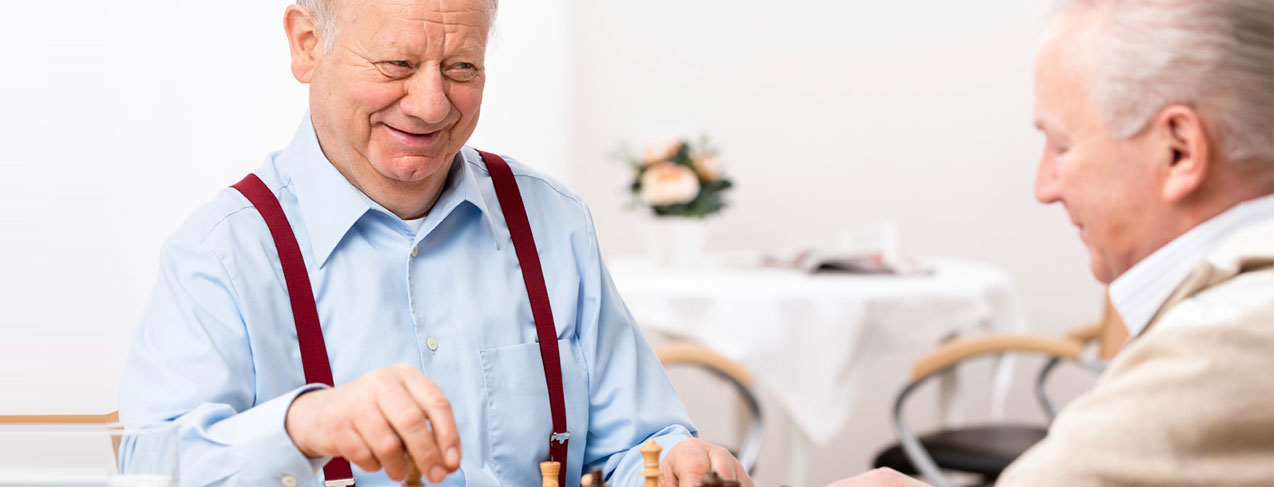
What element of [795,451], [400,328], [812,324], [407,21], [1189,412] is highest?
[407,21]

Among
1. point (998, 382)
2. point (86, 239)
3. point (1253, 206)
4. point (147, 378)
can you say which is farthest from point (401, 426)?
point (998, 382)

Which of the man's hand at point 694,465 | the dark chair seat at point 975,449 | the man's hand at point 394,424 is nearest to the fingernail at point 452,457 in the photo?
the man's hand at point 394,424

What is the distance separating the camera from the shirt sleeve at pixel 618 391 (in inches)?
68.7

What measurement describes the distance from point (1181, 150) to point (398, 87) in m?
0.99

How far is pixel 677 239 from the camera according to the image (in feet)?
14.7

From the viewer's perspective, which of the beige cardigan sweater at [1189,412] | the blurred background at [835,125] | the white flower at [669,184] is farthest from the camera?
the blurred background at [835,125]

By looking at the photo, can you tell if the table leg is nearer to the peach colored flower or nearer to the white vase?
the white vase

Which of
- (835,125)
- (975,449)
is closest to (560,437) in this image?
(975,449)

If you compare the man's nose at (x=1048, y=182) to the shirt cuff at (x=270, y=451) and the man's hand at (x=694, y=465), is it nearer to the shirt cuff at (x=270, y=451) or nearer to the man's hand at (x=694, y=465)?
the man's hand at (x=694, y=465)

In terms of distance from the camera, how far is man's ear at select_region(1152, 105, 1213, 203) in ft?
3.87

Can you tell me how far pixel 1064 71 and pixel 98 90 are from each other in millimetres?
1578

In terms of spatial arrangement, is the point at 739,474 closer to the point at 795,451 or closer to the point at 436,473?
the point at 436,473

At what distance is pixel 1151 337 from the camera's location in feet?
3.59

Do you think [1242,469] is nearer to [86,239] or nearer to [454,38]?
[454,38]
